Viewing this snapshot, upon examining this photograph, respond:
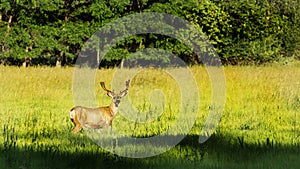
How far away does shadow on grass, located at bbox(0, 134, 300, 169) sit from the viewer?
201 inches

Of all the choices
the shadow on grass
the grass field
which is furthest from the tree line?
the shadow on grass

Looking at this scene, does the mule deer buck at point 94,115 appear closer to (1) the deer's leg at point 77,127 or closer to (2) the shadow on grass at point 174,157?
(1) the deer's leg at point 77,127

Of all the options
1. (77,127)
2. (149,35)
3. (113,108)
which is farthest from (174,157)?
(149,35)

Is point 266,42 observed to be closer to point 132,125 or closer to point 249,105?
point 249,105

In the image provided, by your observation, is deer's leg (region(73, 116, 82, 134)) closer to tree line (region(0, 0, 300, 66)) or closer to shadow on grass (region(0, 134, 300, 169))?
shadow on grass (region(0, 134, 300, 169))

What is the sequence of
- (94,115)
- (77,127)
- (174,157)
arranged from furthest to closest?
(77,127) < (94,115) < (174,157)

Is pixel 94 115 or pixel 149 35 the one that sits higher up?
pixel 149 35

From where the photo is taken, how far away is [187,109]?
9359 millimetres

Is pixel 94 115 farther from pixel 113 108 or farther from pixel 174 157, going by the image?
pixel 174 157

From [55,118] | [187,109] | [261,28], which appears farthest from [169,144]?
[261,28]

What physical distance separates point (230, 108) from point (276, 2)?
57.2 feet

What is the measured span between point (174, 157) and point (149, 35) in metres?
17.3

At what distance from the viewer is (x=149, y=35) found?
74.3ft

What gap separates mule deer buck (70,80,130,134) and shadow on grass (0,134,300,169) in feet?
1.04
